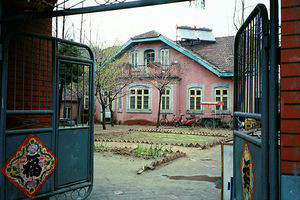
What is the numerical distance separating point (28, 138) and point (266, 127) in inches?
113

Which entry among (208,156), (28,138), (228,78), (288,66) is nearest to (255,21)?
(288,66)

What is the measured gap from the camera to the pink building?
22.5 meters

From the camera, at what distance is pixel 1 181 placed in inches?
138

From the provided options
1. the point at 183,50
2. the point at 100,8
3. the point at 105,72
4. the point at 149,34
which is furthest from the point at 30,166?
the point at 149,34

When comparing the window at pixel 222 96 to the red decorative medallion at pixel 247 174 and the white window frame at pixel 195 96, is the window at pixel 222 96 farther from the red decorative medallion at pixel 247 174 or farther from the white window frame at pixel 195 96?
the red decorative medallion at pixel 247 174

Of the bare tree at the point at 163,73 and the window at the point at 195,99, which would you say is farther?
the window at the point at 195,99

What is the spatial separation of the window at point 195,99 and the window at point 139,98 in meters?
3.63

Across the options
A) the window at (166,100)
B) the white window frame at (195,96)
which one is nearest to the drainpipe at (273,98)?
the white window frame at (195,96)

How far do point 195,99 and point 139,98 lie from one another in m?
4.93

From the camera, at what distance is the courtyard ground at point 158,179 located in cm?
498

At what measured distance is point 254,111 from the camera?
3074 millimetres

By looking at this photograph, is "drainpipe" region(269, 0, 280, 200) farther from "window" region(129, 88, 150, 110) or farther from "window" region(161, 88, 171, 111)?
"window" region(129, 88, 150, 110)

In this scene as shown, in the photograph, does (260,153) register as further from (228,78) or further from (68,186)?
(228,78)

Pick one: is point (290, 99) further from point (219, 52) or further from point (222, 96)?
point (219, 52)
